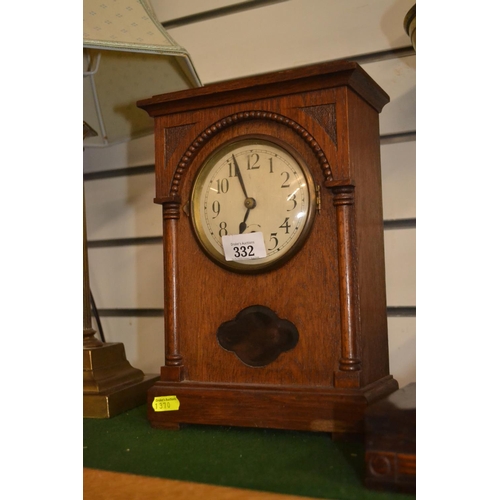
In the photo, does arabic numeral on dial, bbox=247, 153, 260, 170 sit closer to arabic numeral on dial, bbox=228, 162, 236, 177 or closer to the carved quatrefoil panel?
arabic numeral on dial, bbox=228, 162, 236, 177

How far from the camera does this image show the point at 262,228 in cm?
95

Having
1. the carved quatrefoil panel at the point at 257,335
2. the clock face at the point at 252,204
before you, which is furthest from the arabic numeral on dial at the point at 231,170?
the carved quatrefoil panel at the point at 257,335

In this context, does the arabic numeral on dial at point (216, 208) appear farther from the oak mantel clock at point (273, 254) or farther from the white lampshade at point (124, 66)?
the white lampshade at point (124, 66)

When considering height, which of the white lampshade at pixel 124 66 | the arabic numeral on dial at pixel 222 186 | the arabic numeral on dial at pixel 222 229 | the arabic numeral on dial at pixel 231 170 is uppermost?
the white lampshade at pixel 124 66

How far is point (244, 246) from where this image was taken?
3.14ft

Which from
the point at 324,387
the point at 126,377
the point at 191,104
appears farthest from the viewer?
the point at 126,377

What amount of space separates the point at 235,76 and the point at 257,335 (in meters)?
0.76

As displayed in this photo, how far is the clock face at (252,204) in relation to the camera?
0.93 m

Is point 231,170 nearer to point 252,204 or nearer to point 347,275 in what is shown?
point 252,204
